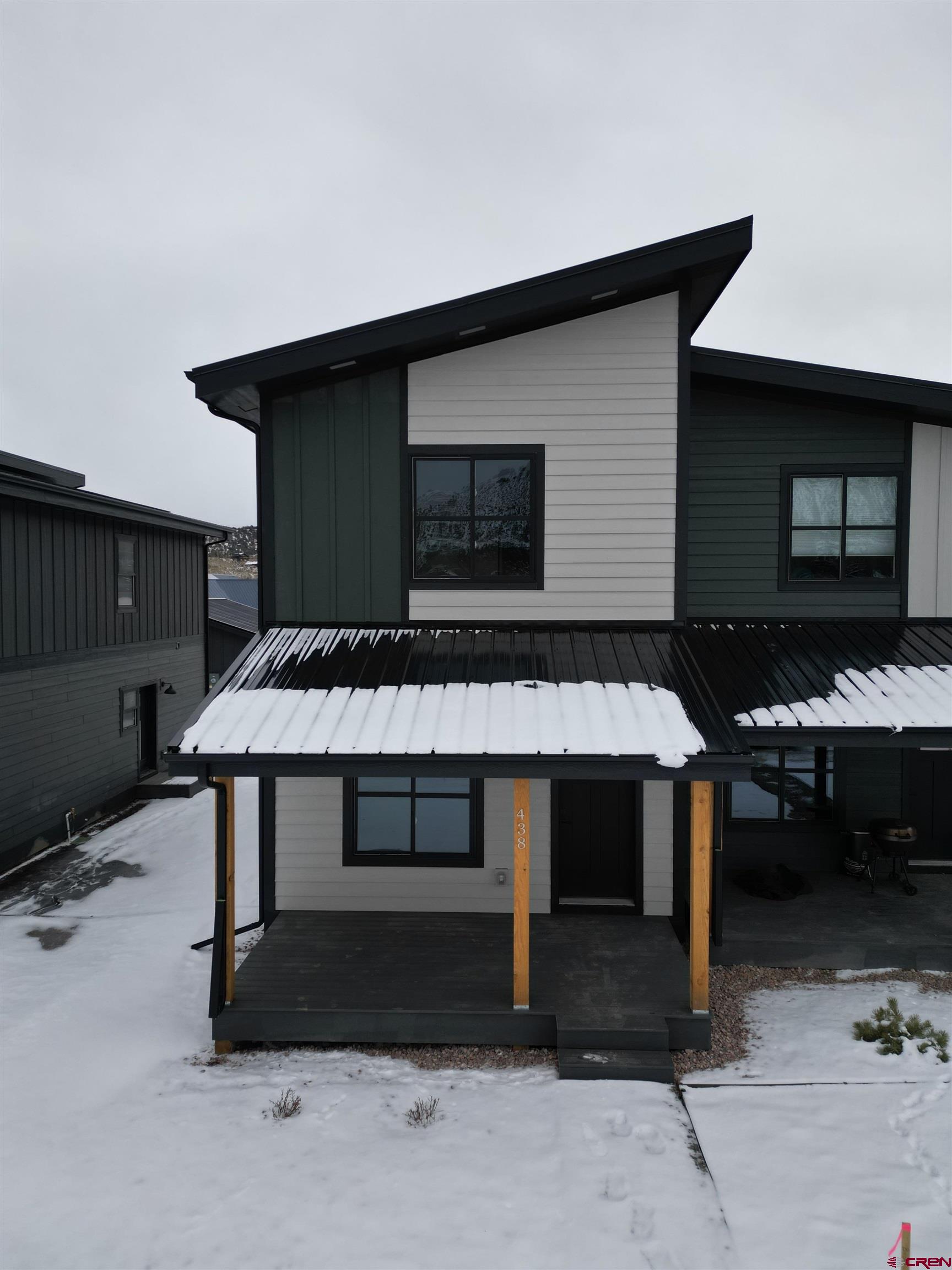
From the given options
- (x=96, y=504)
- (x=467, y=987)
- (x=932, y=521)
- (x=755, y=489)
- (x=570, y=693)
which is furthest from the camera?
(x=96, y=504)

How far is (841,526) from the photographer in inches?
320

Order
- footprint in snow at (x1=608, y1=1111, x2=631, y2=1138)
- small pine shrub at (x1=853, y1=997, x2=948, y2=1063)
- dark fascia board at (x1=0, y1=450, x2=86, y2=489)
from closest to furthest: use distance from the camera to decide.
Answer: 1. footprint in snow at (x1=608, y1=1111, x2=631, y2=1138)
2. small pine shrub at (x1=853, y1=997, x2=948, y2=1063)
3. dark fascia board at (x1=0, y1=450, x2=86, y2=489)

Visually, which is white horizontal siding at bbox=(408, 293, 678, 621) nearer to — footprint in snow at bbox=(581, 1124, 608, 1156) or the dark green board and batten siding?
the dark green board and batten siding

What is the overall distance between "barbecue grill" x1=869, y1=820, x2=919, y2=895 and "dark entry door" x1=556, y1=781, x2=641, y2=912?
295 centimetres

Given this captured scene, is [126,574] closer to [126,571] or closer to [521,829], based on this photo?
[126,571]

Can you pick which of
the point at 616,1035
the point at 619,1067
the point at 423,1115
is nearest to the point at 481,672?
the point at 616,1035

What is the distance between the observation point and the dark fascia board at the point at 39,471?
1201cm

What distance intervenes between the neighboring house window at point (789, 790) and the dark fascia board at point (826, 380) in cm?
408

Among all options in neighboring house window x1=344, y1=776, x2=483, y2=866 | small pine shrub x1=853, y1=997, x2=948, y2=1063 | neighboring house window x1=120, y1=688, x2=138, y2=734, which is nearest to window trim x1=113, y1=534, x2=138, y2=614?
neighboring house window x1=120, y1=688, x2=138, y2=734

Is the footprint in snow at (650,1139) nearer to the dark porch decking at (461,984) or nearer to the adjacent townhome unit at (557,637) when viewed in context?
the dark porch decking at (461,984)

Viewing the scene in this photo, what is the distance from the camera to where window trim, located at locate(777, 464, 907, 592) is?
26.4 ft

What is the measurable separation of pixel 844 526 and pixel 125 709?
12964mm

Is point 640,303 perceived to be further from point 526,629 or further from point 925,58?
point 925,58

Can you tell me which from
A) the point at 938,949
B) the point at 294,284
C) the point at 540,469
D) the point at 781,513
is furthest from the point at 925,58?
the point at 294,284
